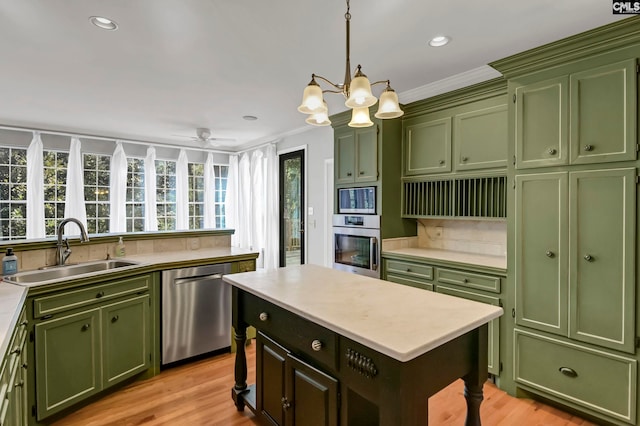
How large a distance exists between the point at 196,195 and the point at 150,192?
0.87m

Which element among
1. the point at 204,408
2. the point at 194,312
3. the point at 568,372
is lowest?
the point at 204,408

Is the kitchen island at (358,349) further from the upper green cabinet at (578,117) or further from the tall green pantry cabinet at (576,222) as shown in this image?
the upper green cabinet at (578,117)

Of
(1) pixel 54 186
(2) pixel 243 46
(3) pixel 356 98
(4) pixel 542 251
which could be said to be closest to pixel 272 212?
(1) pixel 54 186

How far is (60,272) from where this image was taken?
2.51 meters

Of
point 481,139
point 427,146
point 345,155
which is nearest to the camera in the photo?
point 481,139

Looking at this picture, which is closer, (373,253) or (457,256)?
(457,256)

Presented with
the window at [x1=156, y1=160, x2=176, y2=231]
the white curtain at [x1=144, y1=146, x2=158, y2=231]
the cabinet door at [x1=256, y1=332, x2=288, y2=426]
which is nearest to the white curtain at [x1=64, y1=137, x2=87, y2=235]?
the white curtain at [x1=144, y1=146, x2=158, y2=231]

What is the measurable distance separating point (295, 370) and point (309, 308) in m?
0.38

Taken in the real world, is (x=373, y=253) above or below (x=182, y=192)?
below

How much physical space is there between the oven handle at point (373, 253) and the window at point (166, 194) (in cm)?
413

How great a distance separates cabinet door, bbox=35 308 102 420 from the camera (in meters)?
2.02

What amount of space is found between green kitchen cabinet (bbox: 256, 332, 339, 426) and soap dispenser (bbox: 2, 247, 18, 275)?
1705mm

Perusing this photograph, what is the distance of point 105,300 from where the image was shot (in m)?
2.35

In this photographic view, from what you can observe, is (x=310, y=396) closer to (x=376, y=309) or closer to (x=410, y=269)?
(x=376, y=309)
